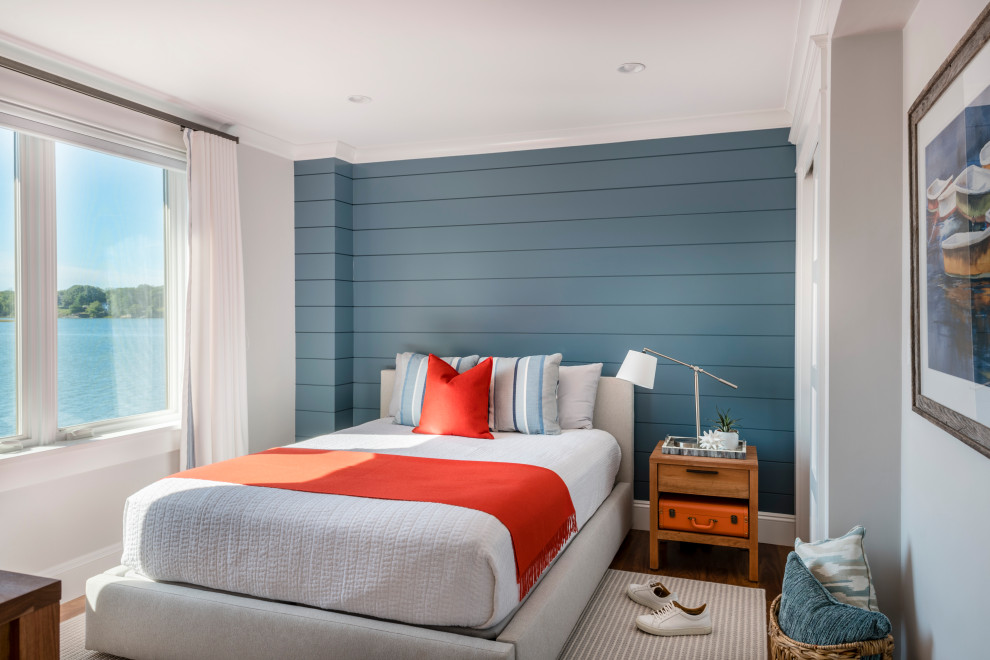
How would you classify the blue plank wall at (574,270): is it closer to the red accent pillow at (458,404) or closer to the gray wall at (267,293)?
the gray wall at (267,293)

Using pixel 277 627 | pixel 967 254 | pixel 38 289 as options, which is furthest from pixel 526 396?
pixel 967 254

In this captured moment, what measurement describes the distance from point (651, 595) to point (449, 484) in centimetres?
111

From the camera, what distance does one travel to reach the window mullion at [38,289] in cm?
297

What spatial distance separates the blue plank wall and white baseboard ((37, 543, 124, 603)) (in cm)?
144

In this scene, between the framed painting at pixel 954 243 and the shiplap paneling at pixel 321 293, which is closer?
the framed painting at pixel 954 243

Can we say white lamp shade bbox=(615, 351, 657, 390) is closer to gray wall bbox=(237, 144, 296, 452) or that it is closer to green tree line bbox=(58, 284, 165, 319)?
gray wall bbox=(237, 144, 296, 452)

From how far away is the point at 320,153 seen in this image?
4426 mm

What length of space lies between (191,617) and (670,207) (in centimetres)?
313

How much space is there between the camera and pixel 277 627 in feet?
6.97

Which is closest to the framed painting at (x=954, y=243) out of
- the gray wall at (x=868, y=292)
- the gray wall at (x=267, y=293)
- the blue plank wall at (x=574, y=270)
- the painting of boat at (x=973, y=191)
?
the painting of boat at (x=973, y=191)

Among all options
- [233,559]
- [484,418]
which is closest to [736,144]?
[484,418]

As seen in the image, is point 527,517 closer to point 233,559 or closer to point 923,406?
point 233,559

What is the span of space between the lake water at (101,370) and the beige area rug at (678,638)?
2.53m

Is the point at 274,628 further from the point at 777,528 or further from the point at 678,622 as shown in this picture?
the point at 777,528
